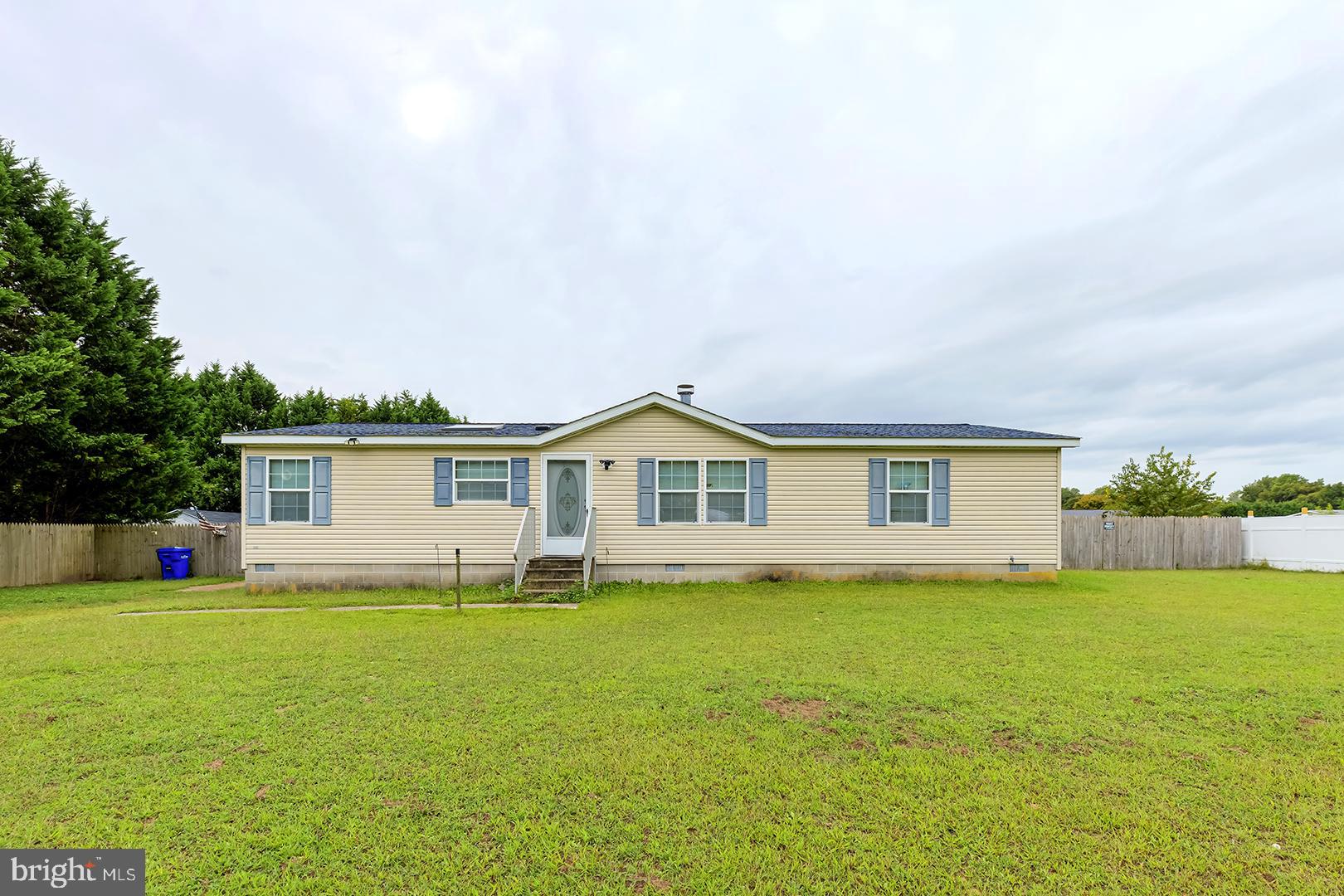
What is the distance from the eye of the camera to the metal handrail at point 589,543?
11.5 metres

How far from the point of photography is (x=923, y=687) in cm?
530

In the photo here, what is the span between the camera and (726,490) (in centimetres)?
1274

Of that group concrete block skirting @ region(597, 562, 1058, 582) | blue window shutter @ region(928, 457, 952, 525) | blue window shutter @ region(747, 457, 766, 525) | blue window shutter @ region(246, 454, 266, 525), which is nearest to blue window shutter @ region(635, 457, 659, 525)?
concrete block skirting @ region(597, 562, 1058, 582)

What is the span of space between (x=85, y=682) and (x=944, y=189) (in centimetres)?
1968

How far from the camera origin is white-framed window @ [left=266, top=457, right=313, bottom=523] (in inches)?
482

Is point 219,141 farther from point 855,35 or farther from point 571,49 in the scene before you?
point 855,35

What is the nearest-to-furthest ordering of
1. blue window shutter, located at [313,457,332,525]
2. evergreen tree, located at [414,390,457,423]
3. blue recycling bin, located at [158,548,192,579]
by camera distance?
1. blue window shutter, located at [313,457,332,525]
2. blue recycling bin, located at [158,548,192,579]
3. evergreen tree, located at [414,390,457,423]

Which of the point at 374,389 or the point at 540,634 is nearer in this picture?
the point at 540,634

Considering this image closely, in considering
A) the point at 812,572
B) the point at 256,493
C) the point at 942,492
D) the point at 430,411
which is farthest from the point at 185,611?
the point at 430,411

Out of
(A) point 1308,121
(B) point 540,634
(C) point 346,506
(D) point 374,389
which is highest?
(A) point 1308,121

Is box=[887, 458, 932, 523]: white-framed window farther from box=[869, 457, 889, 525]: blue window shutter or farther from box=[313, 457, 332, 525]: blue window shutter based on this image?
box=[313, 457, 332, 525]: blue window shutter

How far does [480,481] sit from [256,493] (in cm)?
472

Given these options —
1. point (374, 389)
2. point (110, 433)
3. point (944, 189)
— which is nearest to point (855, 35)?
point (944, 189)

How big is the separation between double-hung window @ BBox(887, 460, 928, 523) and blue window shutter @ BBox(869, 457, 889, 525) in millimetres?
188
